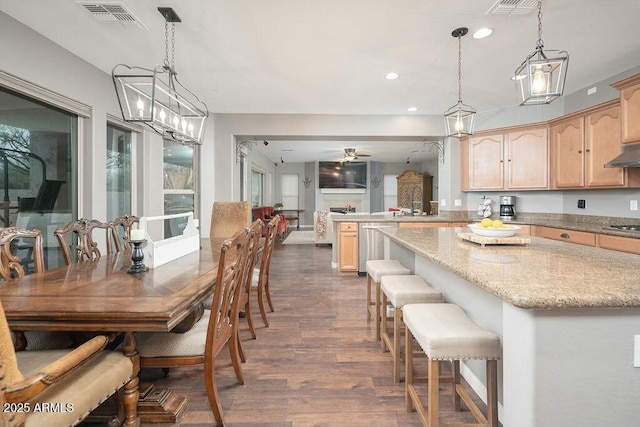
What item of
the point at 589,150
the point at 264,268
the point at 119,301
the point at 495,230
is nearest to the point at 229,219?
the point at 264,268

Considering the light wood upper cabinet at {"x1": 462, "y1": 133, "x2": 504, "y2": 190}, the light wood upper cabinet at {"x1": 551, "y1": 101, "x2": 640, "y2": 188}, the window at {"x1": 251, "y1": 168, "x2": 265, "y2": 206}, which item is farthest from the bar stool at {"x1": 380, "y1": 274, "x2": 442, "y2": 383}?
the window at {"x1": 251, "y1": 168, "x2": 265, "y2": 206}

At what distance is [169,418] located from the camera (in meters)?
1.58

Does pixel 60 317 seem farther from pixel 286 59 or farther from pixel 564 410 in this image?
pixel 286 59

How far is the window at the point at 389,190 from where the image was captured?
12.1 metres

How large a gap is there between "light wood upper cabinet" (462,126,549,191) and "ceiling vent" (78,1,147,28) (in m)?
4.64

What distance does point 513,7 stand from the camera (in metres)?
2.19

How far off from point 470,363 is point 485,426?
57cm

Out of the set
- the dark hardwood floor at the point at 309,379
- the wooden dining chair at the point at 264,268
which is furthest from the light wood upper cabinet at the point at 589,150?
the wooden dining chair at the point at 264,268

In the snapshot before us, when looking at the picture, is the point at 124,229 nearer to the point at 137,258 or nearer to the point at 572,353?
the point at 137,258

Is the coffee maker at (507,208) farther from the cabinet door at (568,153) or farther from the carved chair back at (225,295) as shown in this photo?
the carved chair back at (225,295)

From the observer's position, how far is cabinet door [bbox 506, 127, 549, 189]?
433 cm

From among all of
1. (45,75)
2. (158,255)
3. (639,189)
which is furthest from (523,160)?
(45,75)

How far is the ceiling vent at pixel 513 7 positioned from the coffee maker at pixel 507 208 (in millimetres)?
3176

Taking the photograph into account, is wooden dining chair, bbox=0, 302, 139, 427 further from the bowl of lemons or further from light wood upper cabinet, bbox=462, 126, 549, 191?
light wood upper cabinet, bbox=462, 126, 549, 191
